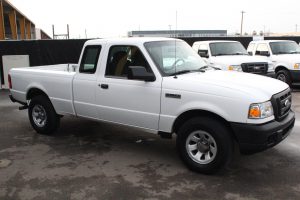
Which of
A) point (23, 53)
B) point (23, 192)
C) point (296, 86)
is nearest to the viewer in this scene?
point (23, 192)

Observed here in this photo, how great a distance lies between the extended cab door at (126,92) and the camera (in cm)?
505

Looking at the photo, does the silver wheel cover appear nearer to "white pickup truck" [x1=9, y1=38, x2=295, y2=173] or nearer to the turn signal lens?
"white pickup truck" [x1=9, y1=38, x2=295, y2=173]

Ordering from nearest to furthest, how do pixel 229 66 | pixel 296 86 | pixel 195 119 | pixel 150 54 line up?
1. pixel 195 119
2. pixel 150 54
3. pixel 229 66
4. pixel 296 86

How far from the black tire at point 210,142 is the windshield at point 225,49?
7680 millimetres

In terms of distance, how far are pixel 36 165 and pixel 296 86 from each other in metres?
11.1

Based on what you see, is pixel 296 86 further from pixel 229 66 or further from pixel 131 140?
pixel 131 140

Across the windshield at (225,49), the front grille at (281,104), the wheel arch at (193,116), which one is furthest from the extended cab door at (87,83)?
the windshield at (225,49)

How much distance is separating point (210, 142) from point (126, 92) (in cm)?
150

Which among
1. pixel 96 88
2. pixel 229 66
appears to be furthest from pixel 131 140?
pixel 229 66

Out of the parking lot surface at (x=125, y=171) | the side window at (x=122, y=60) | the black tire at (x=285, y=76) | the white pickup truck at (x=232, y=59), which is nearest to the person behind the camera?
the parking lot surface at (x=125, y=171)

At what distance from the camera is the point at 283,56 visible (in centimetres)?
1240

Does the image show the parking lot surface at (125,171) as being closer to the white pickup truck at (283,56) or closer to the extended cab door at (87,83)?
the extended cab door at (87,83)

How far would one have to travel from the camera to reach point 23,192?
426 cm

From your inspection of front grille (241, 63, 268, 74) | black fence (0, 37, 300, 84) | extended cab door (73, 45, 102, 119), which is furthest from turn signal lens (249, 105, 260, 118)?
black fence (0, 37, 300, 84)
